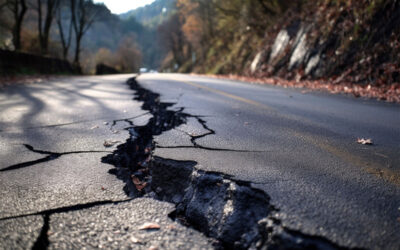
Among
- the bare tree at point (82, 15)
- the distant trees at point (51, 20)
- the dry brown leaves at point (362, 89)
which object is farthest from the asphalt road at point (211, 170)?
the bare tree at point (82, 15)

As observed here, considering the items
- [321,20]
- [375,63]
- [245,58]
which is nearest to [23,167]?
[375,63]

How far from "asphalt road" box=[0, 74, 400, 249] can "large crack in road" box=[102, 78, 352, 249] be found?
0.21ft

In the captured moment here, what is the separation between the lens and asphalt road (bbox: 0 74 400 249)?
143 centimetres

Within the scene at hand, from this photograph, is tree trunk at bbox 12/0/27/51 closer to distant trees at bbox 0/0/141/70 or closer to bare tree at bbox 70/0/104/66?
distant trees at bbox 0/0/141/70

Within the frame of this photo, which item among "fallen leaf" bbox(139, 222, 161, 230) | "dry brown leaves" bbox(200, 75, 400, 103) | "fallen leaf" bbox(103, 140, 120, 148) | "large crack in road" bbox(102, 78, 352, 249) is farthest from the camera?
"dry brown leaves" bbox(200, 75, 400, 103)

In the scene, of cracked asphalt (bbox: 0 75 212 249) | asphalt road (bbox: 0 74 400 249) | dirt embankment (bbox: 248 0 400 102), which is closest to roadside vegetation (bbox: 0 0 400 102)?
dirt embankment (bbox: 248 0 400 102)

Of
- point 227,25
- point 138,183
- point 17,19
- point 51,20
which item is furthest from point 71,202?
point 227,25

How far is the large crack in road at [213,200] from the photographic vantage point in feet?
4.44

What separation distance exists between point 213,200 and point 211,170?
0.32m

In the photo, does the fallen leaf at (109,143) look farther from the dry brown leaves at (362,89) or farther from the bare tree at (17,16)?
the bare tree at (17,16)

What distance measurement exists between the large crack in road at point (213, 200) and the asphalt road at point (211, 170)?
0.21ft

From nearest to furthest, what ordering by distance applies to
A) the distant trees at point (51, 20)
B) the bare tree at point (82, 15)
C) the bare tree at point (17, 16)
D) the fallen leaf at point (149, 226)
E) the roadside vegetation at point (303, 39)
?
the fallen leaf at point (149, 226) < the roadside vegetation at point (303, 39) < the bare tree at point (17, 16) < the distant trees at point (51, 20) < the bare tree at point (82, 15)

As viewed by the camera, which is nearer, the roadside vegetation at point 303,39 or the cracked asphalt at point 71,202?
the cracked asphalt at point 71,202

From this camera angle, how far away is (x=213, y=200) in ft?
5.80
